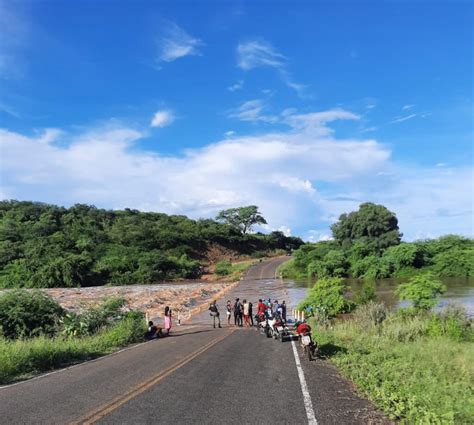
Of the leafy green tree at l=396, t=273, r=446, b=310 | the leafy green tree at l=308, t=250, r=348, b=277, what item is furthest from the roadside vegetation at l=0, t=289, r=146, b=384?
the leafy green tree at l=308, t=250, r=348, b=277

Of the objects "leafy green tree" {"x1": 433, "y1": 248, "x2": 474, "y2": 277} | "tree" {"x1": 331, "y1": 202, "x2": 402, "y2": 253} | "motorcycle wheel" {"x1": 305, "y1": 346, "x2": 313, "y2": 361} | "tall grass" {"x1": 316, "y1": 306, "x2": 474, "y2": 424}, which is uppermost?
"tree" {"x1": 331, "y1": 202, "x2": 402, "y2": 253}

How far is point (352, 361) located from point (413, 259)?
187 ft

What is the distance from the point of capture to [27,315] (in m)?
21.0

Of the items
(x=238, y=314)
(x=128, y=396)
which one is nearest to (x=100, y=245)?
(x=238, y=314)

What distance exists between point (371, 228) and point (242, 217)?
6241 cm

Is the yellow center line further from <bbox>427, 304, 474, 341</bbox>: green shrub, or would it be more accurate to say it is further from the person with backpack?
the person with backpack

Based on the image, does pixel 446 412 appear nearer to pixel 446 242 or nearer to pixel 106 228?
pixel 446 242

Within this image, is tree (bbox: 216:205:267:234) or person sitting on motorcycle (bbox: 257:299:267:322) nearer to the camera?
person sitting on motorcycle (bbox: 257:299:267:322)

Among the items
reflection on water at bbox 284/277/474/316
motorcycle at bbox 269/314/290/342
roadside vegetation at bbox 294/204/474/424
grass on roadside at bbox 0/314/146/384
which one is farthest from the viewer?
reflection on water at bbox 284/277/474/316

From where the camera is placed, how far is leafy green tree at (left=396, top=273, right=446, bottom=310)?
85.3 ft

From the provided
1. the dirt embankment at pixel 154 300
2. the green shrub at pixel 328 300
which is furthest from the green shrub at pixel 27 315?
the green shrub at pixel 328 300

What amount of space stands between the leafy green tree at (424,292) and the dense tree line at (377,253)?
1562 inches

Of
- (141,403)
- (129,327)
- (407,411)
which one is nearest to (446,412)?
(407,411)

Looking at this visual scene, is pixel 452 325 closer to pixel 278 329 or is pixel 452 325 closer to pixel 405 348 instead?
pixel 405 348
